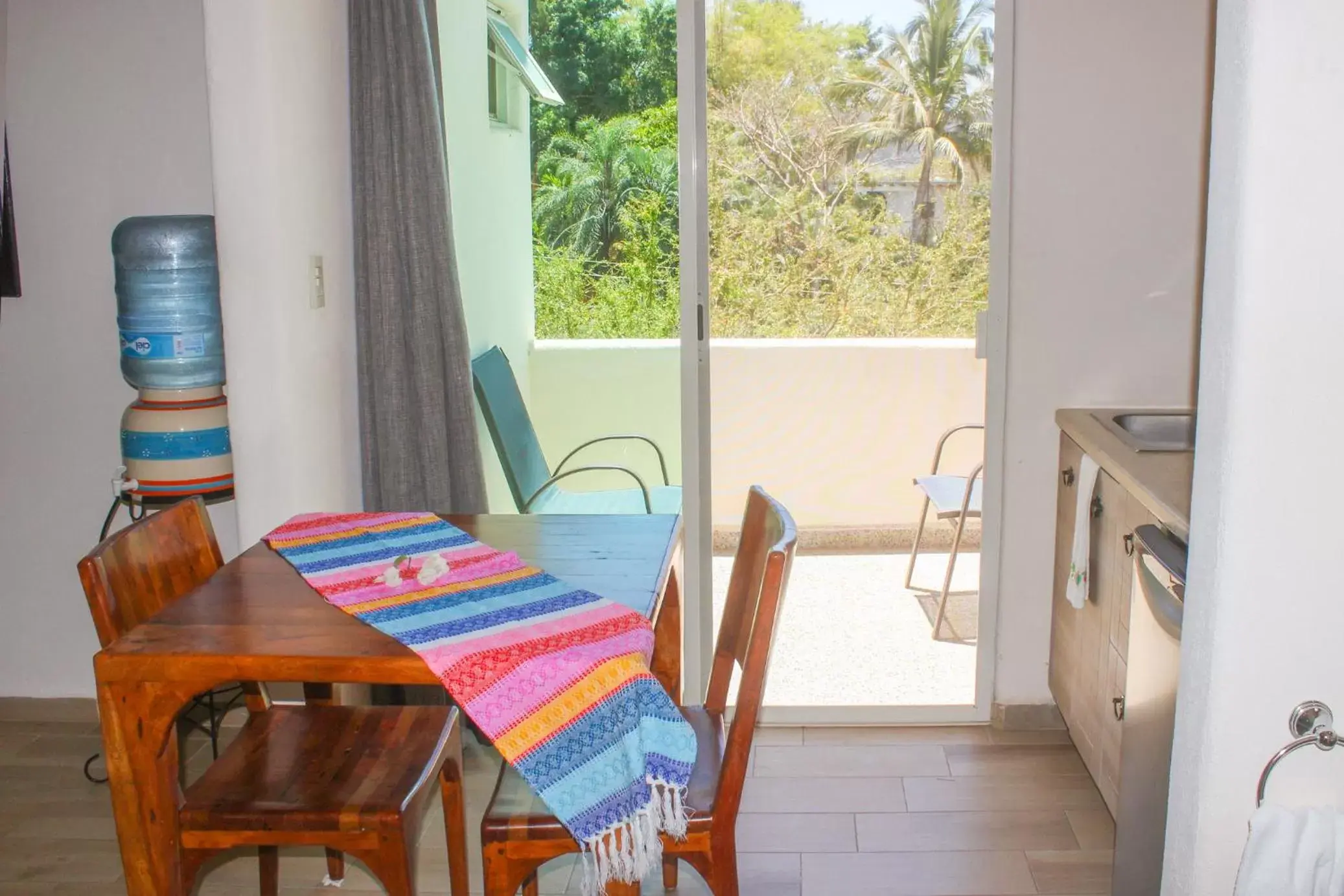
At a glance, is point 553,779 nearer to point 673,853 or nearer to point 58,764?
point 673,853

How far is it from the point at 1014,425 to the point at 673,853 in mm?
1711

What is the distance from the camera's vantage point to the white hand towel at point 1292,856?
1480mm

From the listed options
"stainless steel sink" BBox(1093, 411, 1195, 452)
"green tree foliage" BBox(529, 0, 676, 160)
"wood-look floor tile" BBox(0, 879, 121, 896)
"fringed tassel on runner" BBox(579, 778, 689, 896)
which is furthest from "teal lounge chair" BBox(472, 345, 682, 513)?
"fringed tassel on runner" BBox(579, 778, 689, 896)

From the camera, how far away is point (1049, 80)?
3186 millimetres

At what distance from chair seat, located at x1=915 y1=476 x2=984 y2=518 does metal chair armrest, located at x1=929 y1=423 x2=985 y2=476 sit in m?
0.02

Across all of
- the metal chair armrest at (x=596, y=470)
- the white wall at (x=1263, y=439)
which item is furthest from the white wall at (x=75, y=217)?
the white wall at (x=1263, y=439)

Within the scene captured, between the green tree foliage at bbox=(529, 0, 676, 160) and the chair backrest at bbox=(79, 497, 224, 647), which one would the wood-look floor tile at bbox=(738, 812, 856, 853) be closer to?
the chair backrest at bbox=(79, 497, 224, 647)

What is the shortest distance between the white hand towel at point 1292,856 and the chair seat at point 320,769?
47.6 inches

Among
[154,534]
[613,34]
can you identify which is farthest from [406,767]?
[613,34]

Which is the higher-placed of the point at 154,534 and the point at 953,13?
the point at 953,13

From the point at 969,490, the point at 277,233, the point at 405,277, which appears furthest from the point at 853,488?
the point at 277,233

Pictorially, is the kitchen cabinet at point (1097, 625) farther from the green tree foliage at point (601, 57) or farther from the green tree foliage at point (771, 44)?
the green tree foliage at point (601, 57)

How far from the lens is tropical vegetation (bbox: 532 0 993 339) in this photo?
3299 mm

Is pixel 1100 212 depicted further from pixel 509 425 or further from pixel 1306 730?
pixel 1306 730
